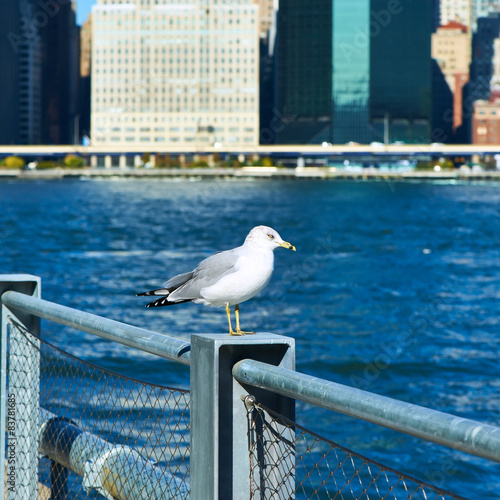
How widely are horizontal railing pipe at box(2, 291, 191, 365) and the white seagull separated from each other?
166 millimetres

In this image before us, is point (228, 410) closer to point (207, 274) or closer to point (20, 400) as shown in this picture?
point (207, 274)

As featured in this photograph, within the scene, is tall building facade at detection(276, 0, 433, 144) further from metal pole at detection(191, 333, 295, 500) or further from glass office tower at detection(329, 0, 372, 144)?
metal pole at detection(191, 333, 295, 500)

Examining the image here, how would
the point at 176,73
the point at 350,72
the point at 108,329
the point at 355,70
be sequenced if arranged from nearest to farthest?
the point at 108,329, the point at 355,70, the point at 350,72, the point at 176,73

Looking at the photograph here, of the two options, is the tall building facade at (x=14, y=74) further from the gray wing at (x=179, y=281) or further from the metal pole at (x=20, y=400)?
the gray wing at (x=179, y=281)

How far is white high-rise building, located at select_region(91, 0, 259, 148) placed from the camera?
178000mm

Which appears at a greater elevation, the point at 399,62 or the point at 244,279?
the point at 399,62

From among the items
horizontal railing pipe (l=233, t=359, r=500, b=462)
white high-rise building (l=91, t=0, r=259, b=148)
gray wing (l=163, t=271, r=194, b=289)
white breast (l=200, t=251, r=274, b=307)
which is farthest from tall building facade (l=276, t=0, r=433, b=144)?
horizontal railing pipe (l=233, t=359, r=500, b=462)

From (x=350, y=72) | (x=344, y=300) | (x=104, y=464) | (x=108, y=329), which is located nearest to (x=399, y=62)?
(x=350, y=72)

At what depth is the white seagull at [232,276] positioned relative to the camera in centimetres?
341

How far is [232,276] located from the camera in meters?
3.42

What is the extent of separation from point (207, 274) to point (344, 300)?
2447 cm

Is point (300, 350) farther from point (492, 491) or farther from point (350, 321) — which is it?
point (492, 491)

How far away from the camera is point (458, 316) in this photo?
24.6m

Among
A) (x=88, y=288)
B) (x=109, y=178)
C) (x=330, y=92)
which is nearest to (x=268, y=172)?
(x=330, y=92)
